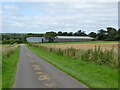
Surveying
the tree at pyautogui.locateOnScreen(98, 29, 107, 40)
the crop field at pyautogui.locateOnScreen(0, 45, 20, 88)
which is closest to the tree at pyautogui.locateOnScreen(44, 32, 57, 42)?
the tree at pyautogui.locateOnScreen(98, 29, 107, 40)

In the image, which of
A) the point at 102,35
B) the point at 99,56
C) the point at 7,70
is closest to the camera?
the point at 7,70

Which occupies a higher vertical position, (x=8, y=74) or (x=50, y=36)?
(x=50, y=36)

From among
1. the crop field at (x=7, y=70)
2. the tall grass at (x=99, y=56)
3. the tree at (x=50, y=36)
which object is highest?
the tree at (x=50, y=36)

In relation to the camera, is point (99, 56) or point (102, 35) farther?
point (102, 35)

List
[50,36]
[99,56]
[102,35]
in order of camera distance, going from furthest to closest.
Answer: [102,35] < [50,36] < [99,56]

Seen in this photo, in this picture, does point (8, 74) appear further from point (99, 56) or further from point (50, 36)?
point (50, 36)

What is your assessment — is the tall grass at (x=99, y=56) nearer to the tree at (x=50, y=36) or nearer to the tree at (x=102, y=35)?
the tree at (x=50, y=36)

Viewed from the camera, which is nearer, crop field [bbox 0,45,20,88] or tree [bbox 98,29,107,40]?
crop field [bbox 0,45,20,88]

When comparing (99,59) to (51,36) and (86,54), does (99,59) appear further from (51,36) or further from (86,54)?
(51,36)

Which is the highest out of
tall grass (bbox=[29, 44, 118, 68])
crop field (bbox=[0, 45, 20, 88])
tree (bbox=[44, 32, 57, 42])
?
tree (bbox=[44, 32, 57, 42])

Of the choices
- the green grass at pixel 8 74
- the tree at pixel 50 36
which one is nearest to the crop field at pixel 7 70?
the green grass at pixel 8 74

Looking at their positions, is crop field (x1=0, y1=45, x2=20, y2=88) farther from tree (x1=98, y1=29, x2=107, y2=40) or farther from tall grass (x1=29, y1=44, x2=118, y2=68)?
tree (x1=98, y1=29, x2=107, y2=40)

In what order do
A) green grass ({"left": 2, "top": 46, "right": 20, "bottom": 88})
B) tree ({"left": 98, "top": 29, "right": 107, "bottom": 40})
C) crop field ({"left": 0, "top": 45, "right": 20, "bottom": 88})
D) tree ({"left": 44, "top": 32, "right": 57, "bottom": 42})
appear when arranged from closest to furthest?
green grass ({"left": 2, "top": 46, "right": 20, "bottom": 88}), crop field ({"left": 0, "top": 45, "right": 20, "bottom": 88}), tree ({"left": 44, "top": 32, "right": 57, "bottom": 42}), tree ({"left": 98, "top": 29, "right": 107, "bottom": 40})

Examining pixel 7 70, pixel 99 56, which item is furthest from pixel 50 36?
pixel 7 70
